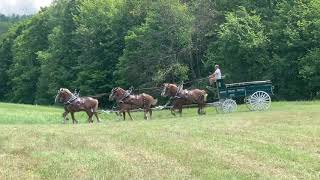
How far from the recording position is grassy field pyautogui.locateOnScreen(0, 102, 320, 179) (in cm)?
1082

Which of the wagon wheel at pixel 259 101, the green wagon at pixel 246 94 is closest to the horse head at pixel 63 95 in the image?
the green wagon at pixel 246 94

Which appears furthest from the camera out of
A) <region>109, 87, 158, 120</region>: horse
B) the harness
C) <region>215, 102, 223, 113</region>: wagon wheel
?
<region>215, 102, 223, 113</region>: wagon wheel

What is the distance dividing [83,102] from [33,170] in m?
15.2

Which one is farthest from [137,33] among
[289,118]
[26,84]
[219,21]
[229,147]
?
[229,147]

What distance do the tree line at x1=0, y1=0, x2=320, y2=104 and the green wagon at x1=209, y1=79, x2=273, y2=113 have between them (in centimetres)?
1398

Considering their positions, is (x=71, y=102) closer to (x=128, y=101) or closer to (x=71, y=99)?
(x=71, y=99)

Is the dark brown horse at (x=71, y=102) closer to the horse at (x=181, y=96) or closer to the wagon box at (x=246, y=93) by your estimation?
the horse at (x=181, y=96)

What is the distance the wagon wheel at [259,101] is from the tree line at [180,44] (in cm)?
1404

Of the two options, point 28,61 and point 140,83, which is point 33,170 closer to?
point 140,83

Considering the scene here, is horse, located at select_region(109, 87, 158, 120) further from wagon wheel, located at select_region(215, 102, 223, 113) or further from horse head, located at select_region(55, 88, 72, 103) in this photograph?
wagon wheel, located at select_region(215, 102, 223, 113)

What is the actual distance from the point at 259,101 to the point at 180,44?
24.8 meters

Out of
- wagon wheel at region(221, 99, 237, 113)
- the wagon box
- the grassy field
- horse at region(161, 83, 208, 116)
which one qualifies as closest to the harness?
A: horse at region(161, 83, 208, 116)

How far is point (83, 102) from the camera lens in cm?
2608

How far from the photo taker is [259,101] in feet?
90.8
